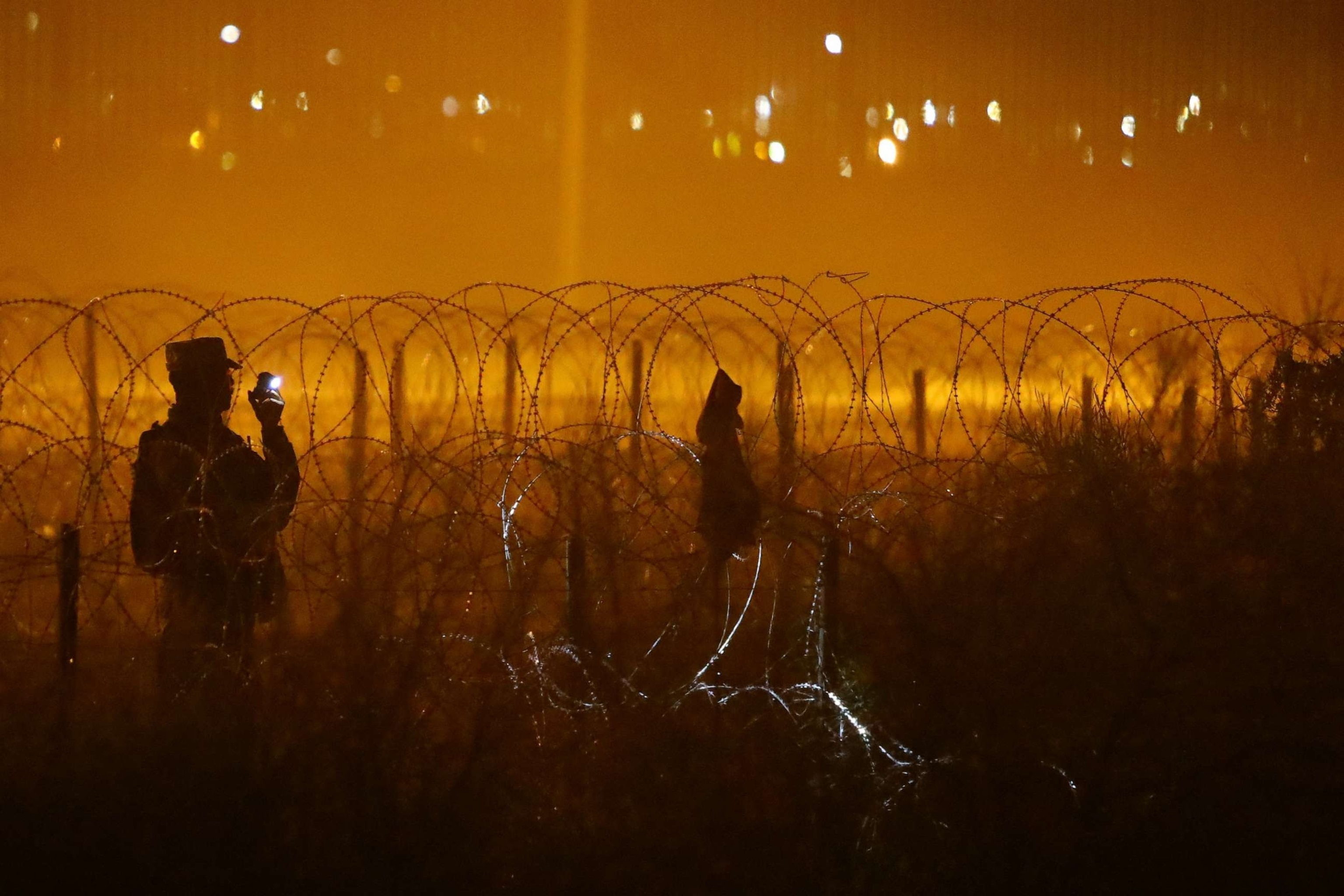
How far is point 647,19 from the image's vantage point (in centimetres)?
1742

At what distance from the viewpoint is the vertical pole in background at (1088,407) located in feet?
22.4

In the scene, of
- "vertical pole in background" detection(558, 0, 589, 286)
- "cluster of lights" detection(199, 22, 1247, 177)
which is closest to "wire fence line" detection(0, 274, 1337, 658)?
"cluster of lights" detection(199, 22, 1247, 177)

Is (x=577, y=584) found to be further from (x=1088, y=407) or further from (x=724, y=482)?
(x=1088, y=407)

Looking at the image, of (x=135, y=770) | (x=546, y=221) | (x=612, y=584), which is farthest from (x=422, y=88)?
(x=135, y=770)

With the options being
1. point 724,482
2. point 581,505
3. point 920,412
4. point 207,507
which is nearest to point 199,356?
point 207,507

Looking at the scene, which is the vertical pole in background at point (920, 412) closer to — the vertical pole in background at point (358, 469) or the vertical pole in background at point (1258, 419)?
the vertical pole in background at point (1258, 419)

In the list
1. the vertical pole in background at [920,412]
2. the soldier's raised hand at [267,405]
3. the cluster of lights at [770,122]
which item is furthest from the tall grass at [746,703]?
the cluster of lights at [770,122]

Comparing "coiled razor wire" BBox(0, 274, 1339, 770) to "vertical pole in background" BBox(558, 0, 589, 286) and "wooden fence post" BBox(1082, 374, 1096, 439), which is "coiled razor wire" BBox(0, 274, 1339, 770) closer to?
"wooden fence post" BBox(1082, 374, 1096, 439)

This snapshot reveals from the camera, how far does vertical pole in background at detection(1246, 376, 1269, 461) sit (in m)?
7.00

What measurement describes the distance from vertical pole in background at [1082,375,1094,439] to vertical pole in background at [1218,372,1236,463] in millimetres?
659

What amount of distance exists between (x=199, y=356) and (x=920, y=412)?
5541 mm

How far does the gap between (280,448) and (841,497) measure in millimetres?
2831

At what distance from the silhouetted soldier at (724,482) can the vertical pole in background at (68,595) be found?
264cm

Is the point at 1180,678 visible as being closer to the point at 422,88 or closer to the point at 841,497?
the point at 841,497
